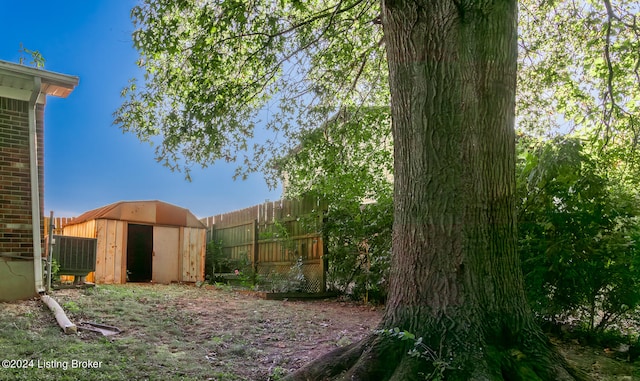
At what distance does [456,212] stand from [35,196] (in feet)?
23.7

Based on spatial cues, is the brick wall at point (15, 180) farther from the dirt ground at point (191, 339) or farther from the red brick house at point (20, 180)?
the dirt ground at point (191, 339)

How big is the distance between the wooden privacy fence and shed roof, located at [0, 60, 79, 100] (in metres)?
5.22

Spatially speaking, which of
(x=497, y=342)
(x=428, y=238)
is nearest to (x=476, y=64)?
(x=428, y=238)

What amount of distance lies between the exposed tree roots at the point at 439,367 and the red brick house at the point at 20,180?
618 cm

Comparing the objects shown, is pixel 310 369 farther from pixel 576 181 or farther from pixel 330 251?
pixel 330 251

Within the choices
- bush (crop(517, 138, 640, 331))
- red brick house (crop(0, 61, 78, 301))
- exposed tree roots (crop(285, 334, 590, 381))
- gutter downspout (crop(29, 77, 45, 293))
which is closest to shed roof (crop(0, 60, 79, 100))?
red brick house (crop(0, 61, 78, 301))

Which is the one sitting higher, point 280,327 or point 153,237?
point 153,237

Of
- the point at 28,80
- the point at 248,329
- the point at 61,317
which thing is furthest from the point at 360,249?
the point at 28,80

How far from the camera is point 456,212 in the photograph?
287cm

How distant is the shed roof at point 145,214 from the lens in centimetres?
1227

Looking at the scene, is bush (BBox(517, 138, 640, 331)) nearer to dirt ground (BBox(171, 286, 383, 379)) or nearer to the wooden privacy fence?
dirt ground (BBox(171, 286, 383, 379))

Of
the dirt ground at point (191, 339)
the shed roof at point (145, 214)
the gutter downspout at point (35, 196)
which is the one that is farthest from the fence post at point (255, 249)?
the gutter downspout at point (35, 196)

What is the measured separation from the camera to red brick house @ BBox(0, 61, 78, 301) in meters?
7.01

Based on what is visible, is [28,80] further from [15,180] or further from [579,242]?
[579,242]
